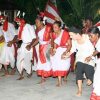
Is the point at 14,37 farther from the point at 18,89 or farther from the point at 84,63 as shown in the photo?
the point at 84,63

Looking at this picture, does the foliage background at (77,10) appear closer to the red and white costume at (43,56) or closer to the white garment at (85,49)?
the red and white costume at (43,56)

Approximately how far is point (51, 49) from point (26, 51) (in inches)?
32.3

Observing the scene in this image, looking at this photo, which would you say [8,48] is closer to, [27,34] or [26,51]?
[26,51]

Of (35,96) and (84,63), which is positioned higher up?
(84,63)

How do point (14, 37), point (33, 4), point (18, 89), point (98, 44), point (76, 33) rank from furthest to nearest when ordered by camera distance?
point (33, 4)
point (14, 37)
point (18, 89)
point (76, 33)
point (98, 44)

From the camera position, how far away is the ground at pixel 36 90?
704 cm

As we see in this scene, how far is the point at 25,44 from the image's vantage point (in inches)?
340

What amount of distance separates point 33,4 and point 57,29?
26.6 feet

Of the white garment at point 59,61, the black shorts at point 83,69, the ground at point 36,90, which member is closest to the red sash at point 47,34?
the white garment at point 59,61

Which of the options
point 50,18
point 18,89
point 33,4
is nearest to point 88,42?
point 18,89

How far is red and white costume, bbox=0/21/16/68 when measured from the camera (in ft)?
29.7

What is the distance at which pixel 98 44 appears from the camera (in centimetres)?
642

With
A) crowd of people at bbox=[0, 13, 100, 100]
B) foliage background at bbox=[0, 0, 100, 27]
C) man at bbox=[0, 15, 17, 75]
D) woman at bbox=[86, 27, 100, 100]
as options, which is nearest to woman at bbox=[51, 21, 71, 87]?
crowd of people at bbox=[0, 13, 100, 100]

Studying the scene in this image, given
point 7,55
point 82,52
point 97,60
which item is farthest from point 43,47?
point 97,60
